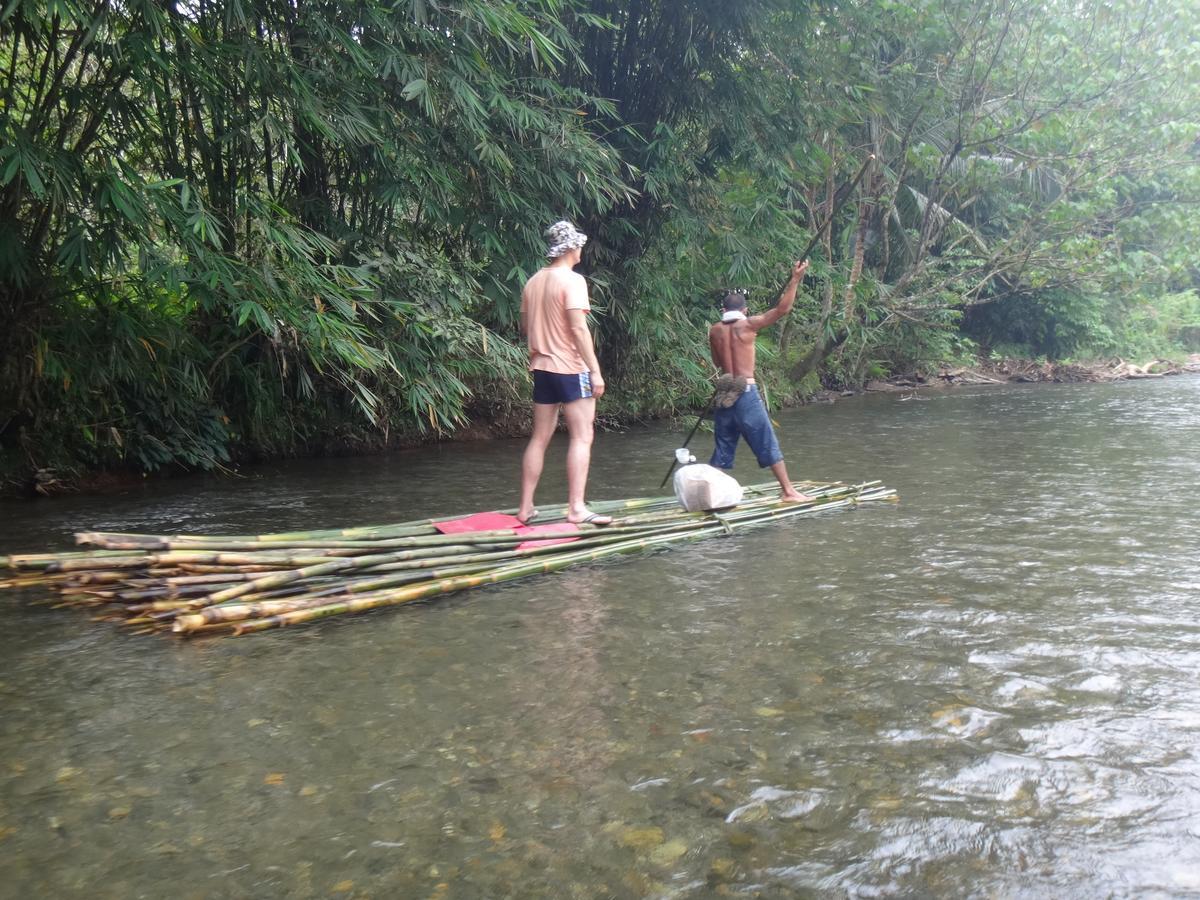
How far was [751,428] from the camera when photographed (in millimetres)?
6387

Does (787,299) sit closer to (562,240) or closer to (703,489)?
(703,489)

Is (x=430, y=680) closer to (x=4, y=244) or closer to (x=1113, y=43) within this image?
(x=4, y=244)

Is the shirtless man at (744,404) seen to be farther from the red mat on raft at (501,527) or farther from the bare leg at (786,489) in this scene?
the red mat on raft at (501,527)

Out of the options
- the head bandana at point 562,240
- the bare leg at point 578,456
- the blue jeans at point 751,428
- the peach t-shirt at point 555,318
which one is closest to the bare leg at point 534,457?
the bare leg at point 578,456

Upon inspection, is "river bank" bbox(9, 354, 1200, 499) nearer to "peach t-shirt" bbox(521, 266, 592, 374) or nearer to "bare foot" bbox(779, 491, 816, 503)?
"peach t-shirt" bbox(521, 266, 592, 374)

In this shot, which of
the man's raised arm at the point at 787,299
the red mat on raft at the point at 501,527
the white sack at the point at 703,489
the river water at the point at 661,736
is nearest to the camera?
the river water at the point at 661,736

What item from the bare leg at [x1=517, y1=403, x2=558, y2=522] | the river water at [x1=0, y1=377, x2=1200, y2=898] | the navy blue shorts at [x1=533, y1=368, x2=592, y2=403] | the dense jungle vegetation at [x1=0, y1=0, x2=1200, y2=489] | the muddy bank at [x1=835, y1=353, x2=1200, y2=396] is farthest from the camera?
the muddy bank at [x1=835, y1=353, x2=1200, y2=396]

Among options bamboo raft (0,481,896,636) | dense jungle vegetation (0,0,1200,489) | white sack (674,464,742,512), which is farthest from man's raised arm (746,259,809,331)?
dense jungle vegetation (0,0,1200,489)

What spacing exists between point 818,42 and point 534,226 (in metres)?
4.84

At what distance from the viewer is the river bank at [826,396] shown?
7141mm

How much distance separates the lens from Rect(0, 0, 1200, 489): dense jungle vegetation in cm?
592

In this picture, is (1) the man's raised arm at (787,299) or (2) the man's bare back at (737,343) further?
(2) the man's bare back at (737,343)

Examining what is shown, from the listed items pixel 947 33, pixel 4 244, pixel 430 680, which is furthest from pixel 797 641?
pixel 947 33

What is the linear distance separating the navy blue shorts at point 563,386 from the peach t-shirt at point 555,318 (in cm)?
3
